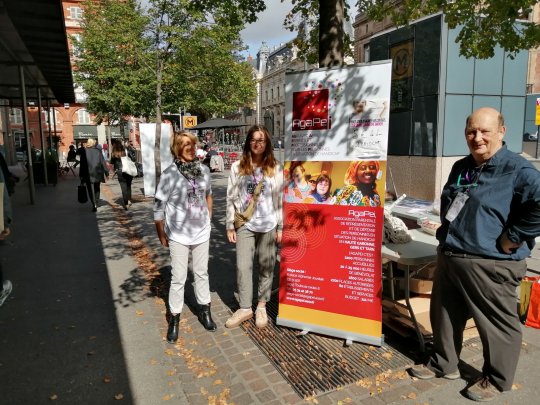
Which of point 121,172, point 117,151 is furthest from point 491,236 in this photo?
point 117,151

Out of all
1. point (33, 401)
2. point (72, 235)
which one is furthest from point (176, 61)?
point (33, 401)

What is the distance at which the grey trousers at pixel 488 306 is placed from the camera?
273cm

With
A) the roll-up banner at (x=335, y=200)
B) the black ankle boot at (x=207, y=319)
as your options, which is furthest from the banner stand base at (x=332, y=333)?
the black ankle boot at (x=207, y=319)

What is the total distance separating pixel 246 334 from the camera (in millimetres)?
3906

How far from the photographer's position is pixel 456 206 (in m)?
2.86

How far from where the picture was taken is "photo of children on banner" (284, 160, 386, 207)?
3.44 m

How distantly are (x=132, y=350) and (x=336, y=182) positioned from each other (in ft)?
7.49

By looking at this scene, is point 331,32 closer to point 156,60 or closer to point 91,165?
point 91,165

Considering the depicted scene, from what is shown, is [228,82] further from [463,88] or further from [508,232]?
[508,232]

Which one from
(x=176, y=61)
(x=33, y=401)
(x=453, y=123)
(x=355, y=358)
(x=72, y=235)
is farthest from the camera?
(x=176, y=61)

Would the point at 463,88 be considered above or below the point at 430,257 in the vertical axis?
above

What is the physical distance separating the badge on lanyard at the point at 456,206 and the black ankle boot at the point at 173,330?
2496 mm

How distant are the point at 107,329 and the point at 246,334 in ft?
4.47

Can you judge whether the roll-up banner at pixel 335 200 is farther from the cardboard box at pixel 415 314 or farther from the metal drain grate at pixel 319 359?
the cardboard box at pixel 415 314
